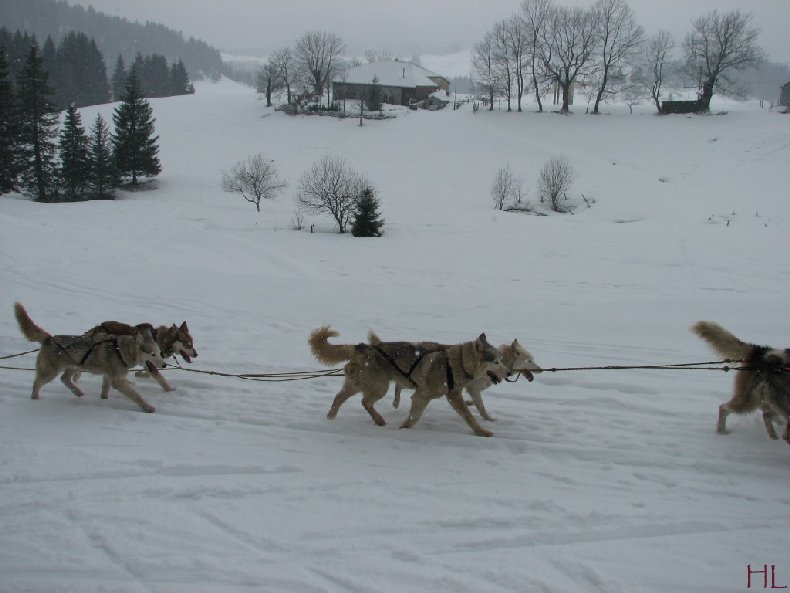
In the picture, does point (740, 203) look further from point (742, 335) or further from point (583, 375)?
point (583, 375)

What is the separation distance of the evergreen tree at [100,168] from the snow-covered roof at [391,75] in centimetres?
3835

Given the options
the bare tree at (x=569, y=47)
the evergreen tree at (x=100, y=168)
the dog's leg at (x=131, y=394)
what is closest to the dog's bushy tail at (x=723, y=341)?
the dog's leg at (x=131, y=394)

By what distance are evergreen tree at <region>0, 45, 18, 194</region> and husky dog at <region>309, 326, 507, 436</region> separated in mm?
37557

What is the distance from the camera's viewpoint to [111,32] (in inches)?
6983

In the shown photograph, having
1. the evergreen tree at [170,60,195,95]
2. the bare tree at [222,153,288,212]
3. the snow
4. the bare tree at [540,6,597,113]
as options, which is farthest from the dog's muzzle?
the evergreen tree at [170,60,195,95]

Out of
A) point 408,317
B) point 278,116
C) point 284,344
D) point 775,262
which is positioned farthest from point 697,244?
point 278,116

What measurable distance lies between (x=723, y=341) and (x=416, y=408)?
130 inches

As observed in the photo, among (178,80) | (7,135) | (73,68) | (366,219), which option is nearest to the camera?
(366,219)

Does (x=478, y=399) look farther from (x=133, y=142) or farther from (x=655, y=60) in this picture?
(x=655, y=60)

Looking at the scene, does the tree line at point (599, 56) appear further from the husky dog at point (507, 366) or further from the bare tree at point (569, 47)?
the husky dog at point (507, 366)

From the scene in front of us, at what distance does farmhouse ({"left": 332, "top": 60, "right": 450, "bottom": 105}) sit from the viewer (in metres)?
67.8

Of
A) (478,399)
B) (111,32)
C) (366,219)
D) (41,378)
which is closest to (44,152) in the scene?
(366,219)

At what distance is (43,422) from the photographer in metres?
6.03

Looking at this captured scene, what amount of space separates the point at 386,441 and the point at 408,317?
17.9 feet
